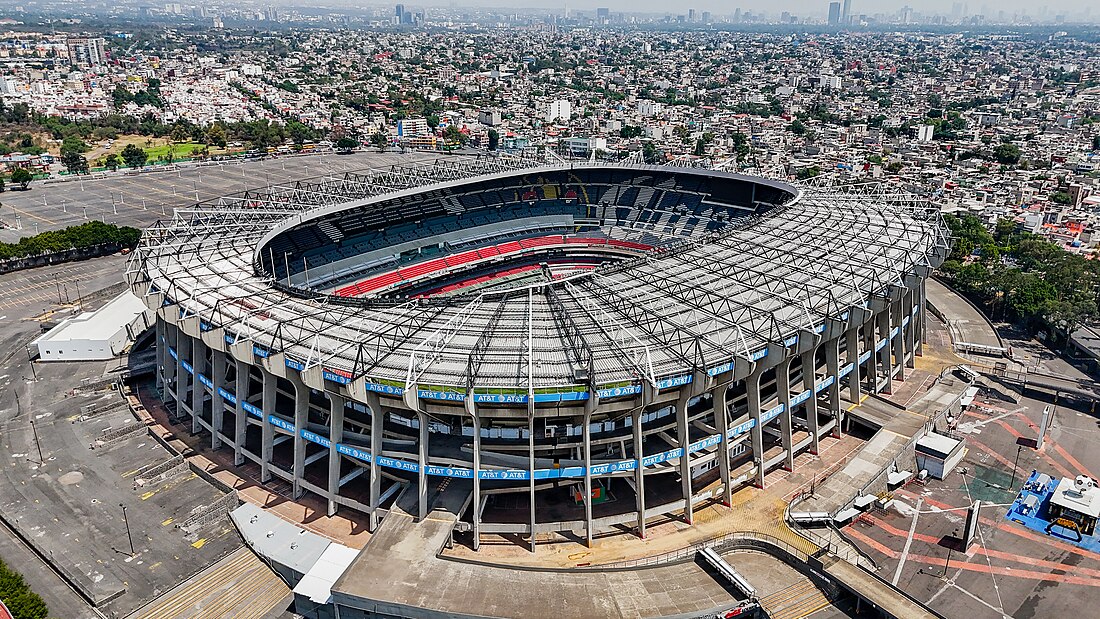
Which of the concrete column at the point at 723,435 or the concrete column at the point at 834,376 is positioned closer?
the concrete column at the point at 723,435

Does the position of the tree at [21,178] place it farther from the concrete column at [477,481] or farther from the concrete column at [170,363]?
the concrete column at [477,481]

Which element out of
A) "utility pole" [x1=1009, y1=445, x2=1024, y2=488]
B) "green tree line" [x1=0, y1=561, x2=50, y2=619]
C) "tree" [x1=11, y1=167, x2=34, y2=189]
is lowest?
"utility pole" [x1=1009, y1=445, x2=1024, y2=488]

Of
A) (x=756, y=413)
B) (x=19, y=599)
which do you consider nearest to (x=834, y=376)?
(x=756, y=413)

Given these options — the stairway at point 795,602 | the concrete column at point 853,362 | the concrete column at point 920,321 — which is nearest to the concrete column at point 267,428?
the stairway at point 795,602

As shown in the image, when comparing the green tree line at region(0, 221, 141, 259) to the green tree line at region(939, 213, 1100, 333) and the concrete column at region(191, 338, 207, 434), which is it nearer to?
the concrete column at region(191, 338, 207, 434)

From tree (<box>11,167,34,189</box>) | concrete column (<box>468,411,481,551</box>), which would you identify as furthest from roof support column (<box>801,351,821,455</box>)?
tree (<box>11,167,34,189</box>)

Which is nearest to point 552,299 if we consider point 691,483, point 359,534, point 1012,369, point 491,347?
point 491,347
